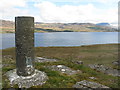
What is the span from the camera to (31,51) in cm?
1423

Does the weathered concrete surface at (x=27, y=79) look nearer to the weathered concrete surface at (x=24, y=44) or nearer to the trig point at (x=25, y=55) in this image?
the trig point at (x=25, y=55)

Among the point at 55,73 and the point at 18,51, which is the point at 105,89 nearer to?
the point at 55,73

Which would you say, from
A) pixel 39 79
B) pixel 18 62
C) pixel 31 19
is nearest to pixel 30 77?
pixel 39 79

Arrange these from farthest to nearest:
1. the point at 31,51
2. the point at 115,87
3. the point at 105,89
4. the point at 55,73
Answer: the point at 55,73
the point at 31,51
the point at 115,87
the point at 105,89

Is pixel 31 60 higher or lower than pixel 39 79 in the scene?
higher

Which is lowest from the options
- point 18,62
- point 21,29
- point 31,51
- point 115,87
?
point 115,87

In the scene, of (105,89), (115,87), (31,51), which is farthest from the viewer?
(31,51)

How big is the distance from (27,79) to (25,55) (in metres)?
2.34

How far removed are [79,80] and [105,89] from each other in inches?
115

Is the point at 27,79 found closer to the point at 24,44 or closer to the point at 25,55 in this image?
the point at 25,55

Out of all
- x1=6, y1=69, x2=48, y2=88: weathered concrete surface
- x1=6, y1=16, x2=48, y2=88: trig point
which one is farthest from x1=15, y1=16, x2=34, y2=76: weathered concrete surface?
x1=6, y1=69, x2=48, y2=88: weathered concrete surface

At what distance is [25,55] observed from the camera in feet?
45.9

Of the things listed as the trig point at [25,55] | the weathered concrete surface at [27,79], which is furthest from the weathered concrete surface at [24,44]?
the weathered concrete surface at [27,79]

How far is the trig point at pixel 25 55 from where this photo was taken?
13.5 m
